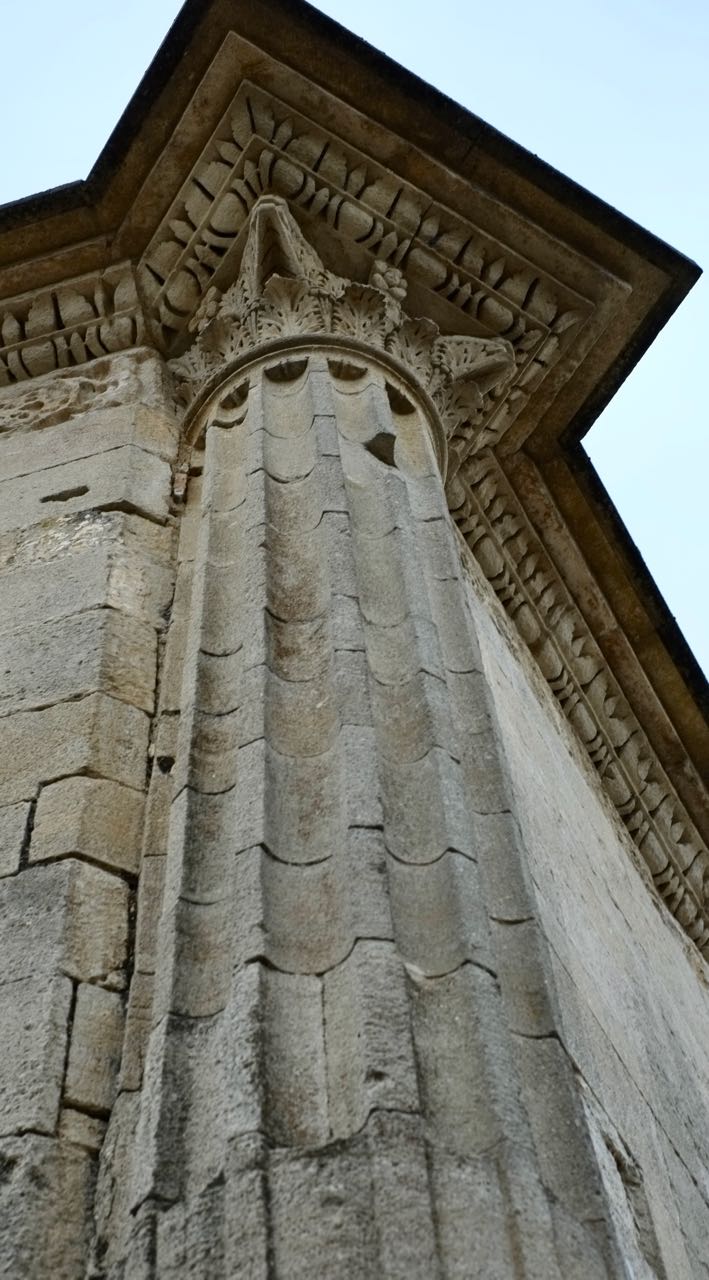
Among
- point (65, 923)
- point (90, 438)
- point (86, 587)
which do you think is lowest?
point (65, 923)

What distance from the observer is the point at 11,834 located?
2605 millimetres

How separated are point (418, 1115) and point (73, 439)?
9.63 ft

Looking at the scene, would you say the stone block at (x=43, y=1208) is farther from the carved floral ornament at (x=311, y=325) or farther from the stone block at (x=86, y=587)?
the carved floral ornament at (x=311, y=325)

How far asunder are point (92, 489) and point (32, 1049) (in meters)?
2.03

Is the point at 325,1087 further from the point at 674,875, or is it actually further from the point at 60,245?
the point at 674,875

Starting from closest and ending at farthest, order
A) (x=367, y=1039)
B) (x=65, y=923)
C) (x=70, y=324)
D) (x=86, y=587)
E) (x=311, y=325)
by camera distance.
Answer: (x=367, y=1039), (x=65, y=923), (x=86, y=587), (x=311, y=325), (x=70, y=324)

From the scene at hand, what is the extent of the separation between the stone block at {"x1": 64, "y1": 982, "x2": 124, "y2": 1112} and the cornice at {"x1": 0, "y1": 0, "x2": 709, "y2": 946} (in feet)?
9.05

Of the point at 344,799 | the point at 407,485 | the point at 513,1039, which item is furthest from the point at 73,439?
the point at 513,1039

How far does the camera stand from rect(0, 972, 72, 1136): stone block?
6.63 feet

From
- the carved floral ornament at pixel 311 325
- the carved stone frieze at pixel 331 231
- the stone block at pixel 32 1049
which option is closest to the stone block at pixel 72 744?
the stone block at pixel 32 1049

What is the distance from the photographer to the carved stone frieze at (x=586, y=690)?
17.8 feet

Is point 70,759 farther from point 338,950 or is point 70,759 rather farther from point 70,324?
point 70,324

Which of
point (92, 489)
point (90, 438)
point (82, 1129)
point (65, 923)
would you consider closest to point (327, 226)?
point (90, 438)

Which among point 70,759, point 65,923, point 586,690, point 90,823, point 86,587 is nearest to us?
point 65,923
